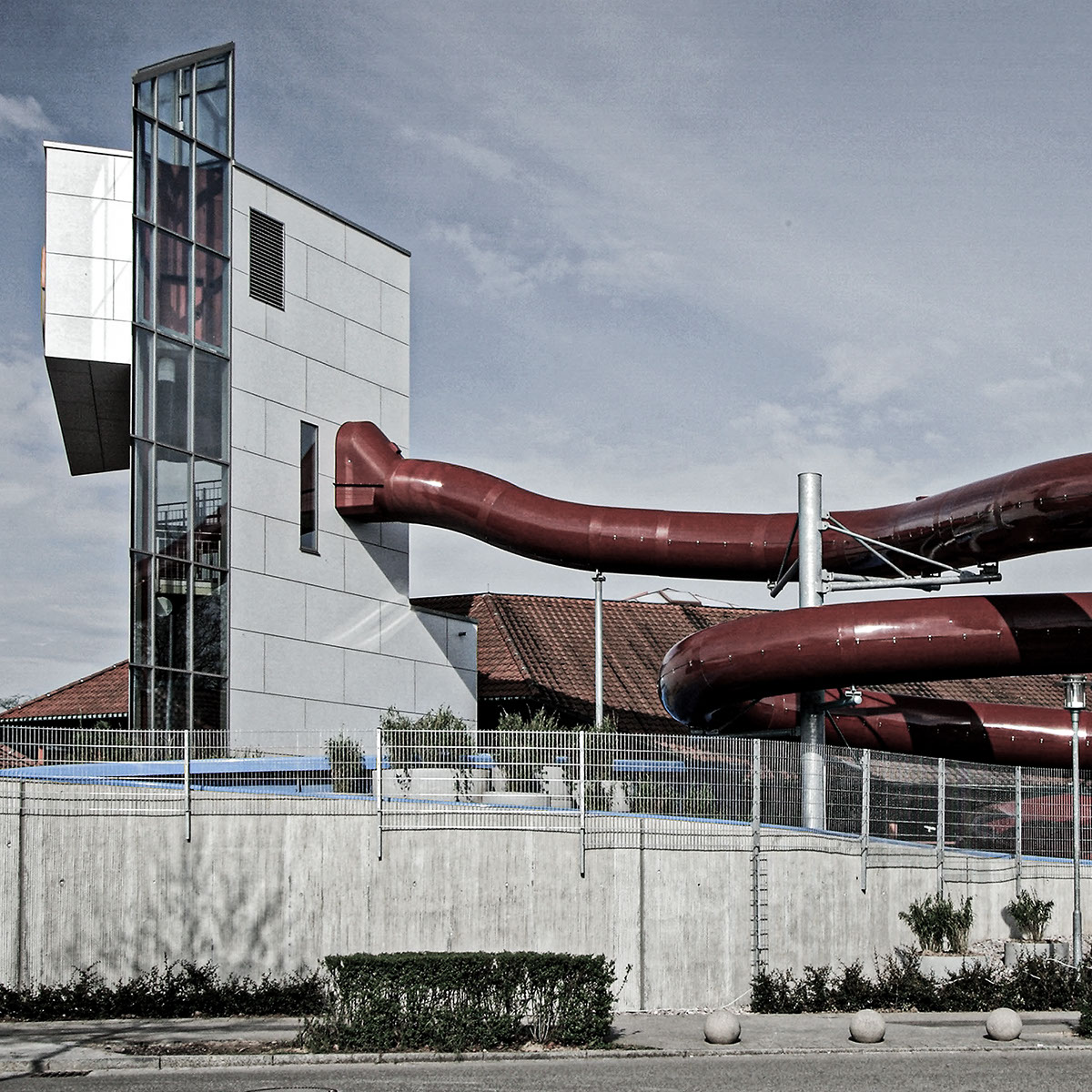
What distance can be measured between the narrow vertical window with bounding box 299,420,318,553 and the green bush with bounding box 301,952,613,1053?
40.9 feet

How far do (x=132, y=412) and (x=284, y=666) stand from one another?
17.2ft

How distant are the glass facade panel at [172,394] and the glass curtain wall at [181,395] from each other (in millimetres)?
19

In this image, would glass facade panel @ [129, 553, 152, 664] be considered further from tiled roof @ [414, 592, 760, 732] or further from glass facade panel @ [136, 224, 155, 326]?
tiled roof @ [414, 592, 760, 732]

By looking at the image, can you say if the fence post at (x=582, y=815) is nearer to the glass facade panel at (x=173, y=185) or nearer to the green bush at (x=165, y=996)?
the green bush at (x=165, y=996)

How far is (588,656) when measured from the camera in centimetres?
3916

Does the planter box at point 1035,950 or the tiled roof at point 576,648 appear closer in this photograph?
the planter box at point 1035,950

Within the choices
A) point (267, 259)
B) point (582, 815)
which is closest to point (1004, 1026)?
point (582, 815)

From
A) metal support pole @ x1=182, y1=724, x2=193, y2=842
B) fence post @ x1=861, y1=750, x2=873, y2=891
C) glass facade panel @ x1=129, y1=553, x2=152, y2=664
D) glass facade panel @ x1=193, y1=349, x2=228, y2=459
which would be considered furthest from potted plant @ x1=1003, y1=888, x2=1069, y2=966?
glass facade panel @ x1=193, y1=349, x2=228, y2=459

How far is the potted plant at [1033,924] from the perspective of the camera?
2244cm

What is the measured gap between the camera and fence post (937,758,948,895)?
74.1ft

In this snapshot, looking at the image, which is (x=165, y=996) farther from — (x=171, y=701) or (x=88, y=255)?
(x=88, y=255)

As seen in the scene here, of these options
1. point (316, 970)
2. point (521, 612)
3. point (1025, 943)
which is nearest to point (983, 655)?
point (1025, 943)

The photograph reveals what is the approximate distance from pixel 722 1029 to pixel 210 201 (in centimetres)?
1609

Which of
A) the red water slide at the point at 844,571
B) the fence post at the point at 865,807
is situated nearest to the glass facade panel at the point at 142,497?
the red water slide at the point at 844,571
